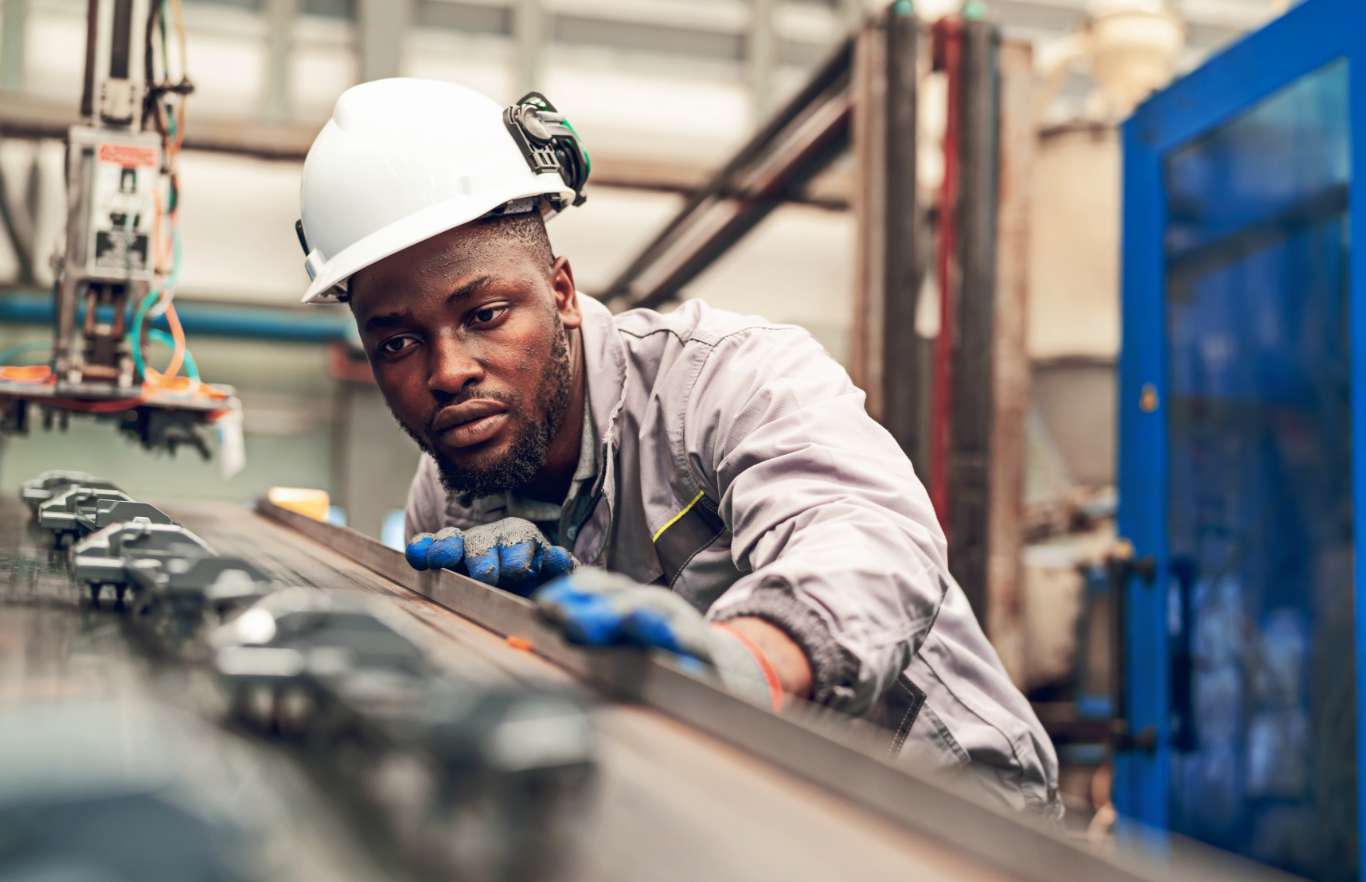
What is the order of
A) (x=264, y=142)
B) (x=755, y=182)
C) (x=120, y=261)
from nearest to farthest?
(x=120, y=261)
(x=755, y=182)
(x=264, y=142)

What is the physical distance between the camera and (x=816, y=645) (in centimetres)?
94

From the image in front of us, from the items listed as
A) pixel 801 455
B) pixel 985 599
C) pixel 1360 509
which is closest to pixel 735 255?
pixel 985 599

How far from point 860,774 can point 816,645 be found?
1.32ft

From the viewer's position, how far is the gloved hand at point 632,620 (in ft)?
2.38

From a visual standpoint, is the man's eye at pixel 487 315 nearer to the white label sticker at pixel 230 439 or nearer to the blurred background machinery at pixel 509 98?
the white label sticker at pixel 230 439

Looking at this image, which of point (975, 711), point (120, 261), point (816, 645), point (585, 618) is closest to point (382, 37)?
point (120, 261)

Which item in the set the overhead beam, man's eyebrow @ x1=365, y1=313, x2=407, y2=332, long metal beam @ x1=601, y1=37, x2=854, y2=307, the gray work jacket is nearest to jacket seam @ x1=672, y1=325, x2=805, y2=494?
the gray work jacket

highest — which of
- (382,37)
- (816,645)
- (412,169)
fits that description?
(382,37)

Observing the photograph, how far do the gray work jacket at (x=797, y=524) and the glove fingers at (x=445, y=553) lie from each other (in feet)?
0.97

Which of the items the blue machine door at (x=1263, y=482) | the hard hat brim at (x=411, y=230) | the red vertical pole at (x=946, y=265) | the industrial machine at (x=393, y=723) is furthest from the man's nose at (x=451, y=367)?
the blue machine door at (x=1263, y=482)

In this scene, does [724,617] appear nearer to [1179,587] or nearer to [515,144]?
[515,144]

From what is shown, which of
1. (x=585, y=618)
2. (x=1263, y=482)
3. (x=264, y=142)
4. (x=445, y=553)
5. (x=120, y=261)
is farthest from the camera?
(x=264, y=142)

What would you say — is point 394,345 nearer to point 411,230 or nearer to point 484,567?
point 411,230

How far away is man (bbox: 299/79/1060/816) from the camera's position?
1249 mm
